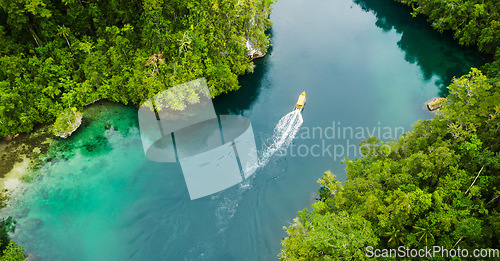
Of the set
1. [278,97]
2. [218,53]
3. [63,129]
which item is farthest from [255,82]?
[63,129]

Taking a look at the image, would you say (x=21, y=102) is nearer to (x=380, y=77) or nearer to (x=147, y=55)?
(x=147, y=55)

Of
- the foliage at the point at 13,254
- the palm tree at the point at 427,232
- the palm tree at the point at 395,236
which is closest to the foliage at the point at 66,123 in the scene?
the foliage at the point at 13,254

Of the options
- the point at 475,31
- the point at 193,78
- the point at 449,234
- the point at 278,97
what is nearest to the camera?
the point at 449,234

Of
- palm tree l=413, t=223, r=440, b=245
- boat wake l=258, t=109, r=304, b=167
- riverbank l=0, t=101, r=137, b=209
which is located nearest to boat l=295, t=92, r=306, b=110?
boat wake l=258, t=109, r=304, b=167

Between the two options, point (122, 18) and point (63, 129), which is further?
point (122, 18)

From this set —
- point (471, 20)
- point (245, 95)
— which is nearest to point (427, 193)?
point (245, 95)

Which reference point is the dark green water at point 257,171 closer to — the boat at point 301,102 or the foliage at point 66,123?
the boat at point 301,102
